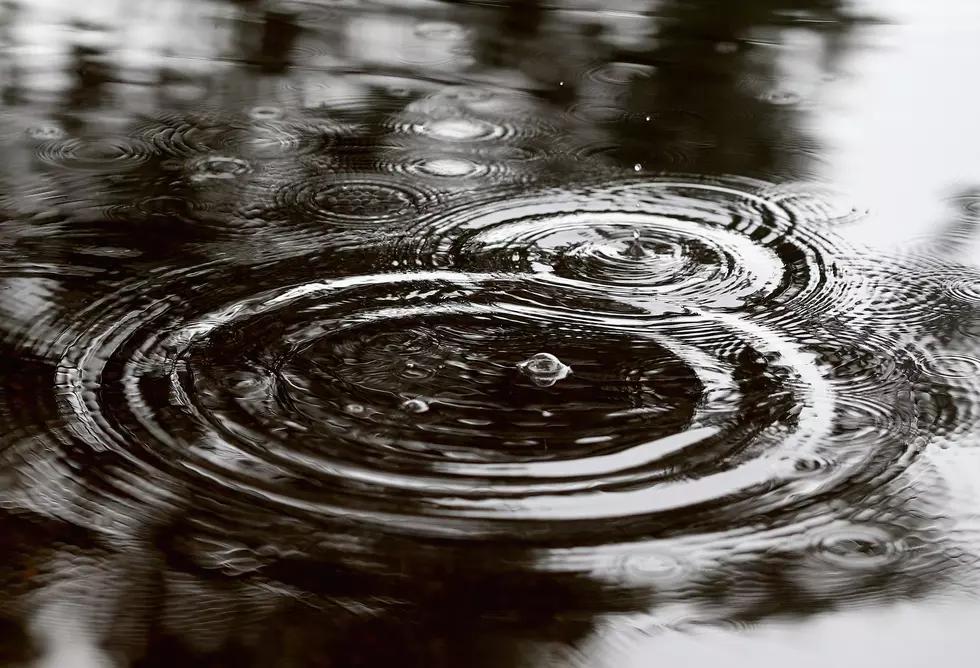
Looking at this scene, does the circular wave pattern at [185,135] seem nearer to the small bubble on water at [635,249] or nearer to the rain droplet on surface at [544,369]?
the small bubble on water at [635,249]

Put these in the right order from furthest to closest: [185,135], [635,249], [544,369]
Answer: [185,135] < [635,249] < [544,369]

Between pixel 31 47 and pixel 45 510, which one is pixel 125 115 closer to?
pixel 31 47

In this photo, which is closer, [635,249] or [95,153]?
[635,249]

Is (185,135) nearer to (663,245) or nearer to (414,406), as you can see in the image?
(663,245)

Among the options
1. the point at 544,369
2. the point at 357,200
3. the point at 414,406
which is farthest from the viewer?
the point at 357,200

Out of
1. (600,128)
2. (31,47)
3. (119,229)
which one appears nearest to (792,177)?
(600,128)

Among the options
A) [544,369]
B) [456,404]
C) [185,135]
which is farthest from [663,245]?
[185,135]

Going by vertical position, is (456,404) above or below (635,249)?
below
